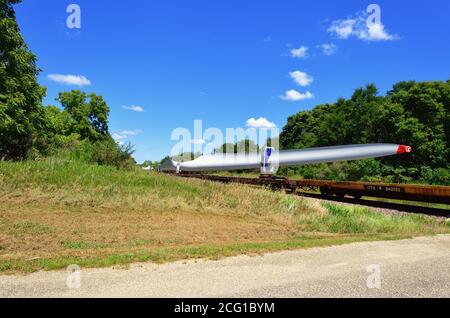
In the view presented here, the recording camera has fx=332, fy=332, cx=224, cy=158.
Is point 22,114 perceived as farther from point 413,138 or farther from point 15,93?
point 413,138

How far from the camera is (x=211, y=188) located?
16969mm

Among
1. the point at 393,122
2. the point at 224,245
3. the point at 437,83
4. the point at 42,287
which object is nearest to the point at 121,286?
the point at 42,287

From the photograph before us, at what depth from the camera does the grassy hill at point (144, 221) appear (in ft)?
24.2

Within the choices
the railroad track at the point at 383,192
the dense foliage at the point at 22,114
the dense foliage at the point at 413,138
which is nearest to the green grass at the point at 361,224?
the railroad track at the point at 383,192

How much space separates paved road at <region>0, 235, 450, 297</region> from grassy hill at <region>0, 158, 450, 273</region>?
649mm

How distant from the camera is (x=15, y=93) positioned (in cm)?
2125

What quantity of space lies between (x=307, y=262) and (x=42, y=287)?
480 cm

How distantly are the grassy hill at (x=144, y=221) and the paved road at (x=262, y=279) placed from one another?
65 centimetres

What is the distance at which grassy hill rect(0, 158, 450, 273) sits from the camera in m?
7.37

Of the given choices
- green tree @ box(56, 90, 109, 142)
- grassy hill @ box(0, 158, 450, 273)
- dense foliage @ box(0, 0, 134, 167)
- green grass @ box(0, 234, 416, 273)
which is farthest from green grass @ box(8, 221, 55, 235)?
green tree @ box(56, 90, 109, 142)

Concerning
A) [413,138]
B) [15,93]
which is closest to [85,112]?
[15,93]

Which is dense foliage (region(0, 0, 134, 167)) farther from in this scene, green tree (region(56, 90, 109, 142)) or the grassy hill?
green tree (region(56, 90, 109, 142))

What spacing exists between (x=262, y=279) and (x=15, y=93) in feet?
71.9
